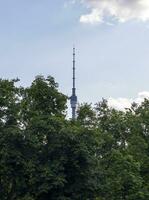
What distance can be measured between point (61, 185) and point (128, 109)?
58.3 feet

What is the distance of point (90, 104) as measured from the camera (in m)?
48.2

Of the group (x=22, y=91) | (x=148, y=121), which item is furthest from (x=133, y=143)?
(x=22, y=91)

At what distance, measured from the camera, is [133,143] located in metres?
46.2

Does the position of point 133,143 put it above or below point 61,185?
above

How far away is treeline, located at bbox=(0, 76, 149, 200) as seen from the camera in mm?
38062

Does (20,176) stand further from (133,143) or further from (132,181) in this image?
(133,143)

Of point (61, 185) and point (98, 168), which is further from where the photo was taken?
point (98, 168)

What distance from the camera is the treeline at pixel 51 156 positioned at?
125 feet

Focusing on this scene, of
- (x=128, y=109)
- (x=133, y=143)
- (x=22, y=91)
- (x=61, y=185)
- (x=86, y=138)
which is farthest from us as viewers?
(x=128, y=109)

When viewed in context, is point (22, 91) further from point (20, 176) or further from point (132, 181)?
point (132, 181)

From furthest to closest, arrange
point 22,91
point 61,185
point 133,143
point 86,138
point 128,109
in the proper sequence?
1. point 128,109
2. point 133,143
3. point 22,91
4. point 86,138
5. point 61,185

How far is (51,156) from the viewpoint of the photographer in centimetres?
3922

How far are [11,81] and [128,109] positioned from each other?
1525cm

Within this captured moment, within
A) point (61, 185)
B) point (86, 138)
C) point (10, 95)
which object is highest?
point (10, 95)
